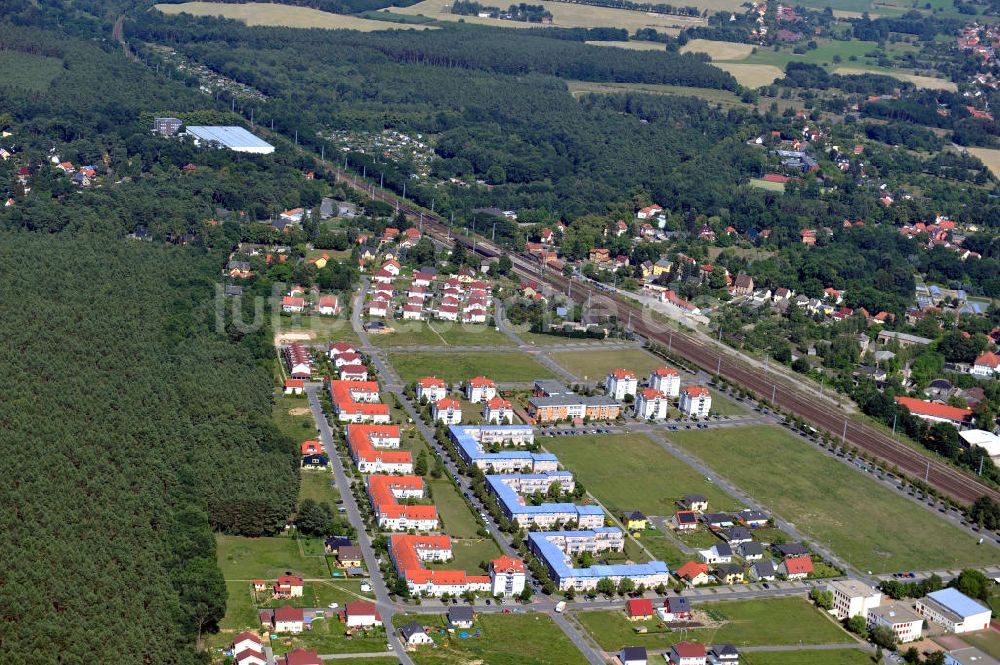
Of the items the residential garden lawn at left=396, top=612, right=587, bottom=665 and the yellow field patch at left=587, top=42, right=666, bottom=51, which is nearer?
the residential garden lawn at left=396, top=612, right=587, bottom=665

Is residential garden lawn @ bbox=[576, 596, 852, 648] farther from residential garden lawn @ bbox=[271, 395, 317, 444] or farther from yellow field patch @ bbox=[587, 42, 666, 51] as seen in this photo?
yellow field patch @ bbox=[587, 42, 666, 51]

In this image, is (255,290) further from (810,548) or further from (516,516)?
(810,548)

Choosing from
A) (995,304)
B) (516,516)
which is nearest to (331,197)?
(995,304)

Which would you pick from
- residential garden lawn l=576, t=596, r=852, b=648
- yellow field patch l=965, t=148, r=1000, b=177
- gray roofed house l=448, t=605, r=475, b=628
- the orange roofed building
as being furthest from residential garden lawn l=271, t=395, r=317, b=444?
yellow field patch l=965, t=148, r=1000, b=177

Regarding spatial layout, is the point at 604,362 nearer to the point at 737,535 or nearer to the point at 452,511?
the point at 452,511

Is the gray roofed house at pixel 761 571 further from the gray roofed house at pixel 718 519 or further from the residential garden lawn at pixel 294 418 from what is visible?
the residential garden lawn at pixel 294 418

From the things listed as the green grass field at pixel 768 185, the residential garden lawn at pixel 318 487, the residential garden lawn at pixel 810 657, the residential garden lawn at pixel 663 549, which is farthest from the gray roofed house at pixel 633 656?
the green grass field at pixel 768 185
